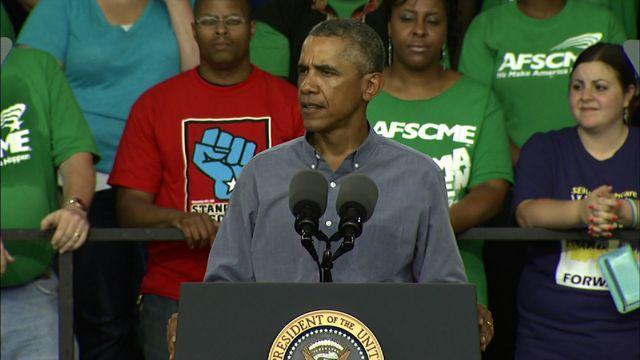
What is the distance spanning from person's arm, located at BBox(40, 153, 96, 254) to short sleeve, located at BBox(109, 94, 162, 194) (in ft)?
0.41

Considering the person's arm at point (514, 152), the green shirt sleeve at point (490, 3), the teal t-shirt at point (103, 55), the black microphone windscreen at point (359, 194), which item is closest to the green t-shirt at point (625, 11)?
the green shirt sleeve at point (490, 3)

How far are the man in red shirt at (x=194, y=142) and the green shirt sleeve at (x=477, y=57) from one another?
0.91 meters

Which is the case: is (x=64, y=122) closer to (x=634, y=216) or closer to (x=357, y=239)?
(x=357, y=239)

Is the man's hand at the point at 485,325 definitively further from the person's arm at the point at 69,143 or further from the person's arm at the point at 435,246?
the person's arm at the point at 69,143

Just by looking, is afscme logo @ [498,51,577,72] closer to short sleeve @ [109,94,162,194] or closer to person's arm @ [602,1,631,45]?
person's arm @ [602,1,631,45]

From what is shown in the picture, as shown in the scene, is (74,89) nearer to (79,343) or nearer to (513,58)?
(79,343)

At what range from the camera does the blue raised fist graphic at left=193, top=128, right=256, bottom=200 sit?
487 centimetres

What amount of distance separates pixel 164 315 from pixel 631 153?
2.01 metres

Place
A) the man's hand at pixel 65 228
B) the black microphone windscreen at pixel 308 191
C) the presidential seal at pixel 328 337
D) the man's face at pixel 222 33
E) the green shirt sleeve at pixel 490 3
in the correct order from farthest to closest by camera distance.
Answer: the green shirt sleeve at pixel 490 3
the man's face at pixel 222 33
the man's hand at pixel 65 228
the black microphone windscreen at pixel 308 191
the presidential seal at pixel 328 337

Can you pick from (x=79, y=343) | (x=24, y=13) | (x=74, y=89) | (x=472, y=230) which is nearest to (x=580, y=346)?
(x=472, y=230)

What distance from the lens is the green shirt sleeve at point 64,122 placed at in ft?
15.9

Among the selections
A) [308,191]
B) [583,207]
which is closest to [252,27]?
[583,207]

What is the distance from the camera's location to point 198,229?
459 centimetres

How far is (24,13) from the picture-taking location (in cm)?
628
